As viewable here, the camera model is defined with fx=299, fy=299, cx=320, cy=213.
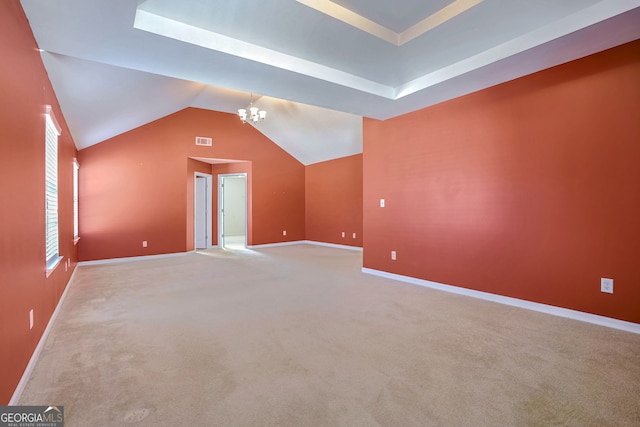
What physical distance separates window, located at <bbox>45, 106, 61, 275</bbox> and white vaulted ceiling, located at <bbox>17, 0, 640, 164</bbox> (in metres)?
0.50

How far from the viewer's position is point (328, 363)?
214 centimetres

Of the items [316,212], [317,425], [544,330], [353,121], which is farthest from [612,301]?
[316,212]

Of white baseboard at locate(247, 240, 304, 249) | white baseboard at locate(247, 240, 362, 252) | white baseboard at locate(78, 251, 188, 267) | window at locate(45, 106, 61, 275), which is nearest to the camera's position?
window at locate(45, 106, 61, 275)

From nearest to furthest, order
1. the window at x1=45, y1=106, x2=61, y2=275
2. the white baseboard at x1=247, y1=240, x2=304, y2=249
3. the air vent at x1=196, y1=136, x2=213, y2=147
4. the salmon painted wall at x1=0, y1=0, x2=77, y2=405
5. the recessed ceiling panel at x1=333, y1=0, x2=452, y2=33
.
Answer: the salmon painted wall at x1=0, y1=0, x2=77, y2=405 < the recessed ceiling panel at x1=333, y1=0, x2=452, y2=33 < the window at x1=45, y1=106, x2=61, y2=275 < the air vent at x1=196, y1=136, x2=213, y2=147 < the white baseboard at x1=247, y1=240, x2=304, y2=249

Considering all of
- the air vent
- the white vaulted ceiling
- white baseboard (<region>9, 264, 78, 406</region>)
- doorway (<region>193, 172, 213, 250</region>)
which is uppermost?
the air vent

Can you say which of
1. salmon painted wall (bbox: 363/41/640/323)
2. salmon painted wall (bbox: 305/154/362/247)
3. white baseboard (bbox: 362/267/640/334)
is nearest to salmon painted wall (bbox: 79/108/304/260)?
salmon painted wall (bbox: 305/154/362/247)

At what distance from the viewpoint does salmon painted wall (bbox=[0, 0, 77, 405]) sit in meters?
1.63

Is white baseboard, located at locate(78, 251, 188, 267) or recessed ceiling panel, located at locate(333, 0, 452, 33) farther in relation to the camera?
white baseboard, located at locate(78, 251, 188, 267)

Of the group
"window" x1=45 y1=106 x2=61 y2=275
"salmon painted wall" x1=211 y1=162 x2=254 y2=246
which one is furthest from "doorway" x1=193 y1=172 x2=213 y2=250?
"window" x1=45 y1=106 x2=61 y2=275

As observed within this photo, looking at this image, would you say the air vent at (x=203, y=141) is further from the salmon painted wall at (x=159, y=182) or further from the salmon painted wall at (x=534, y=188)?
the salmon painted wall at (x=534, y=188)

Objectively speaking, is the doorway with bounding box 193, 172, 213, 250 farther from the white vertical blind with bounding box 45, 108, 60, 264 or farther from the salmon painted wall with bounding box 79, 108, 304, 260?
the white vertical blind with bounding box 45, 108, 60, 264

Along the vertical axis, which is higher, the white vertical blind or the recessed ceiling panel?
the recessed ceiling panel

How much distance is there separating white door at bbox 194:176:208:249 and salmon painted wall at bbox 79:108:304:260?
2.77 feet

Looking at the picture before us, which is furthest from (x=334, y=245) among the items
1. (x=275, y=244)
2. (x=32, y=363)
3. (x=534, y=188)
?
(x=32, y=363)
